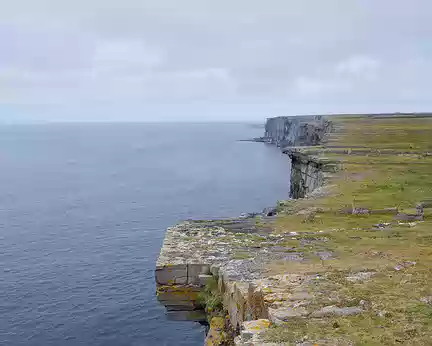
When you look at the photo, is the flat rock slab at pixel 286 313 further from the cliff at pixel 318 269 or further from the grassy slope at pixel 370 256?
the grassy slope at pixel 370 256

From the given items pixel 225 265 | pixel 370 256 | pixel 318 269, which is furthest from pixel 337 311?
pixel 225 265

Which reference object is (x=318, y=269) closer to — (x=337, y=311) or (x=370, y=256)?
(x=370, y=256)

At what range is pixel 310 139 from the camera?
502 feet

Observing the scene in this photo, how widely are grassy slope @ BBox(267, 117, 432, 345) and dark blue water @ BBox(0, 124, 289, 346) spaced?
11819mm

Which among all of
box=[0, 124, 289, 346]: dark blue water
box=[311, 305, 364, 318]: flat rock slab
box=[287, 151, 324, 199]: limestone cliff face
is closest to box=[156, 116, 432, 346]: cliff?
box=[311, 305, 364, 318]: flat rock slab

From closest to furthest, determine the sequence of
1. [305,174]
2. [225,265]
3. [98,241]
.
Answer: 1. [225,265]
2. [98,241]
3. [305,174]

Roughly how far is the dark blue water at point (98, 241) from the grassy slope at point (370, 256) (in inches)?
465

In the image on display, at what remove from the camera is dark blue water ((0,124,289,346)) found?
114 feet

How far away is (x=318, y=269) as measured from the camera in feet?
67.5

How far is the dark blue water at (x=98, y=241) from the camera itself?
34.8 meters

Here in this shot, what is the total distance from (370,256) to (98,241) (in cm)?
4118

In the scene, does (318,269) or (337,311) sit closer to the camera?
(337,311)

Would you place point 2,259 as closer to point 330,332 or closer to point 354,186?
point 354,186

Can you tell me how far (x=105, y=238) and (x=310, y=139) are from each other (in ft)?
347
